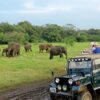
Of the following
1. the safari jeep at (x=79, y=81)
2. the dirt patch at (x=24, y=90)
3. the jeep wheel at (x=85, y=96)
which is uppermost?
the safari jeep at (x=79, y=81)

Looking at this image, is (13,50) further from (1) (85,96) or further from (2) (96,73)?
(1) (85,96)

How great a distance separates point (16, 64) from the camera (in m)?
28.5

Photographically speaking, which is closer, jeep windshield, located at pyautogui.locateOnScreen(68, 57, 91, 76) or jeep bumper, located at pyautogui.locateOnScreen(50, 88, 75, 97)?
jeep bumper, located at pyautogui.locateOnScreen(50, 88, 75, 97)

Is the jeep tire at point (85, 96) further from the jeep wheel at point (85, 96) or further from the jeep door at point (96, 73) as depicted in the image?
the jeep door at point (96, 73)

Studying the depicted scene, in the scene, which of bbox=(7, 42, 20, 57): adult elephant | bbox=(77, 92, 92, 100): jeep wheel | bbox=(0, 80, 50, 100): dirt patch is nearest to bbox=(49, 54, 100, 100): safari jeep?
bbox=(77, 92, 92, 100): jeep wheel

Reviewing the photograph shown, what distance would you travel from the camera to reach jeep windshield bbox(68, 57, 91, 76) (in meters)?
15.0

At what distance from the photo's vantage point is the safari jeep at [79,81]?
13922 mm

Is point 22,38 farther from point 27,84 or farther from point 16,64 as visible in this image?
point 27,84

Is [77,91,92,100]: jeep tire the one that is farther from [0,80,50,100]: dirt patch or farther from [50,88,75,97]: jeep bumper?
[0,80,50,100]: dirt patch

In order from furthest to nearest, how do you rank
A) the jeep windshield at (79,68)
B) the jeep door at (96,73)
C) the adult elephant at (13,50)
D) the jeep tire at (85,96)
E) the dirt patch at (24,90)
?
1. the adult elephant at (13,50)
2. the dirt patch at (24,90)
3. the jeep windshield at (79,68)
4. the jeep door at (96,73)
5. the jeep tire at (85,96)

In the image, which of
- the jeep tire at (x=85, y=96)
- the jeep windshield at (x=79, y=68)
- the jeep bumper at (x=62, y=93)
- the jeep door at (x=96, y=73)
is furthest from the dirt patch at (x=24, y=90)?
the jeep tire at (x=85, y=96)

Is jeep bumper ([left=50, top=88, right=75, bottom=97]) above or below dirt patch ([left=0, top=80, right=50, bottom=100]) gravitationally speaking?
above

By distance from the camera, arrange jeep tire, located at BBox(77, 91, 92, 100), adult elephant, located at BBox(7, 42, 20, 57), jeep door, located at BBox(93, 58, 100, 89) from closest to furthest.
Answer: jeep tire, located at BBox(77, 91, 92, 100) → jeep door, located at BBox(93, 58, 100, 89) → adult elephant, located at BBox(7, 42, 20, 57)

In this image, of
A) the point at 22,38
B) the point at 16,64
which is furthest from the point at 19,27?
the point at 16,64
